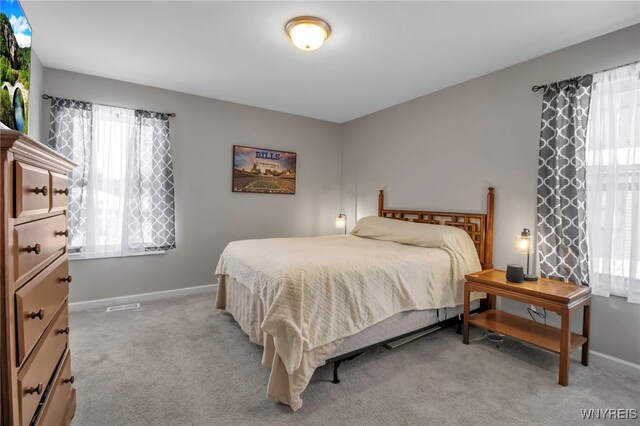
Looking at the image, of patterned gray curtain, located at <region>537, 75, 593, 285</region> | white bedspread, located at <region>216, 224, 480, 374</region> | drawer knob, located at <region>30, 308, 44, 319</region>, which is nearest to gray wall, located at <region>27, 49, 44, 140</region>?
white bedspread, located at <region>216, 224, 480, 374</region>

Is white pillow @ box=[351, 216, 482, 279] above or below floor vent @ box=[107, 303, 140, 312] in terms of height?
above

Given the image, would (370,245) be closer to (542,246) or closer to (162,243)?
(542,246)

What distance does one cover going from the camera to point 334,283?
205 cm

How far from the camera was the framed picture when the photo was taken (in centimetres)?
419

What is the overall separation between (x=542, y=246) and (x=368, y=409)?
6.68 feet

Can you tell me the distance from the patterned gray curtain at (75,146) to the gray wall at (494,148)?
3.54 meters

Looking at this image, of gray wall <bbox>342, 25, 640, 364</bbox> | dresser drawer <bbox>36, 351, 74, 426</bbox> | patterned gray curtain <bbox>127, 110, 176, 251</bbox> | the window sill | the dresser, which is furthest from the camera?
patterned gray curtain <bbox>127, 110, 176, 251</bbox>

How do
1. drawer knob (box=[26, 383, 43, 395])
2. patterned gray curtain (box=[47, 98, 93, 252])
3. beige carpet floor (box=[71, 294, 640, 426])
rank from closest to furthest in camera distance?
drawer knob (box=[26, 383, 43, 395]) → beige carpet floor (box=[71, 294, 640, 426]) → patterned gray curtain (box=[47, 98, 93, 252])

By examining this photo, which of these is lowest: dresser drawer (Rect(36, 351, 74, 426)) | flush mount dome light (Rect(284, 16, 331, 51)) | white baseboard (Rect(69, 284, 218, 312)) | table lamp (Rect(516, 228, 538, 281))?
white baseboard (Rect(69, 284, 218, 312))

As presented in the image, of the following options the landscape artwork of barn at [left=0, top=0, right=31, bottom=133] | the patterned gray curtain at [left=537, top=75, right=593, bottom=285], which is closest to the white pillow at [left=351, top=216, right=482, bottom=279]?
the patterned gray curtain at [left=537, top=75, right=593, bottom=285]

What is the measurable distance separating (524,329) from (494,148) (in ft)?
5.52

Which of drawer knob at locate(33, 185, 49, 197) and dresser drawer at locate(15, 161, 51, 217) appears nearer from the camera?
dresser drawer at locate(15, 161, 51, 217)

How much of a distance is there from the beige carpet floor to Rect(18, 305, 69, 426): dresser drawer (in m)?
0.65

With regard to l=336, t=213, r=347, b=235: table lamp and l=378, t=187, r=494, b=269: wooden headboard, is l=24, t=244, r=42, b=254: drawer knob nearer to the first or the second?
l=378, t=187, r=494, b=269: wooden headboard
